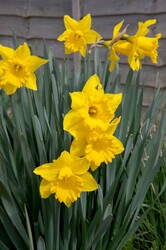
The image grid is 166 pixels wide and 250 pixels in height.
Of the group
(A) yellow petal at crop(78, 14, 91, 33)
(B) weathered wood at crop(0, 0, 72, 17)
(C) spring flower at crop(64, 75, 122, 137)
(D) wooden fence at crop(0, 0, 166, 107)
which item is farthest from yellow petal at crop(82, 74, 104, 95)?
(B) weathered wood at crop(0, 0, 72, 17)

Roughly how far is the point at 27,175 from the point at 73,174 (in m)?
0.29

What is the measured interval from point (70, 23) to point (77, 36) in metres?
0.06

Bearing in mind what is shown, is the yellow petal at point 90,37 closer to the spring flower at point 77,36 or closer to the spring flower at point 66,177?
the spring flower at point 77,36

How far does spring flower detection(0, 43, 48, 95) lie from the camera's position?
3.88 feet

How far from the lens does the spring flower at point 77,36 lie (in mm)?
1466

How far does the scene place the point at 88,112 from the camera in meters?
1.08

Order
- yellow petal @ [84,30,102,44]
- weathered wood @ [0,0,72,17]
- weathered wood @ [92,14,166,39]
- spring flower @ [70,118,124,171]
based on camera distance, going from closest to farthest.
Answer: spring flower @ [70,118,124,171], yellow petal @ [84,30,102,44], weathered wood @ [92,14,166,39], weathered wood @ [0,0,72,17]

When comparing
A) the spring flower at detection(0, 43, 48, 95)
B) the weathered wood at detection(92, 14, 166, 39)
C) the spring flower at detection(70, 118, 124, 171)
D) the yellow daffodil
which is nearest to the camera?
the spring flower at detection(70, 118, 124, 171)

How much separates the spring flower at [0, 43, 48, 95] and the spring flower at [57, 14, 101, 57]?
26cm

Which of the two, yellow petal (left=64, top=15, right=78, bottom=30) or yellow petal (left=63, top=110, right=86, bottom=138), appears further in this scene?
yellow petal (left=64, top=15, right=78, bottom=30)

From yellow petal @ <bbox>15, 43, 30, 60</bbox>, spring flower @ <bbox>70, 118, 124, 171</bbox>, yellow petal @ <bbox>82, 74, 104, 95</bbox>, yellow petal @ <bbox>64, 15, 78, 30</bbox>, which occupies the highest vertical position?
yellow petal @ <bbox>64, 15, 78, 30</bbox>

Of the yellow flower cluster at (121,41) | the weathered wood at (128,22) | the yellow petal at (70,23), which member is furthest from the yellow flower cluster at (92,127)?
the weathered wood at (128,22)

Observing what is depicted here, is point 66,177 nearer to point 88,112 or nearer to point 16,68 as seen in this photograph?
point 88,112

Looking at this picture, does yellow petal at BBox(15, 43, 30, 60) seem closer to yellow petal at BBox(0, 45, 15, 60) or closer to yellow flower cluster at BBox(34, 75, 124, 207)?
yellow petal at BBox(0, 45, 15, 60)
